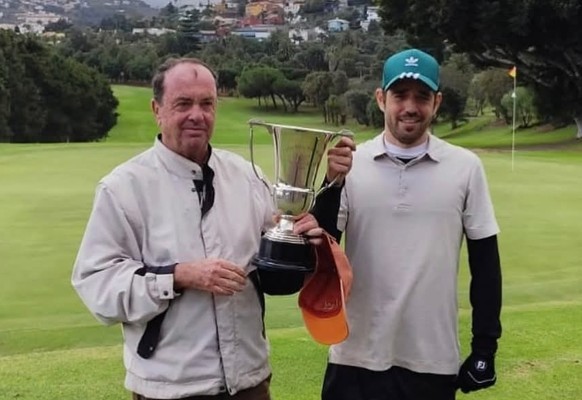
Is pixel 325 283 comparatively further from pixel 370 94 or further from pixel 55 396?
pixel 370 94

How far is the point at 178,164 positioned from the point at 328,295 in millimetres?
600

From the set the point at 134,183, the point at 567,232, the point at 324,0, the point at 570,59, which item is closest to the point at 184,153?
the point at 134,183

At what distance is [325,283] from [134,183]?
0.65 metres

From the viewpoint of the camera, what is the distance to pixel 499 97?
127ft

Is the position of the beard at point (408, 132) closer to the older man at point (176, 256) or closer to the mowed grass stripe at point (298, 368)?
the older man at point (176, 256)

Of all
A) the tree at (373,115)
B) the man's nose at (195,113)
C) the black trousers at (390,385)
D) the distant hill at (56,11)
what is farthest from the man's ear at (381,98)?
the distant hill at (56,11)

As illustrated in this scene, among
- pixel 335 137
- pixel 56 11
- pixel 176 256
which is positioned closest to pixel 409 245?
pixel 335 137

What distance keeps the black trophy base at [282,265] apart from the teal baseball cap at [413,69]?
614mm

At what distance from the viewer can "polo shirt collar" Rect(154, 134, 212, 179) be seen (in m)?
2.48

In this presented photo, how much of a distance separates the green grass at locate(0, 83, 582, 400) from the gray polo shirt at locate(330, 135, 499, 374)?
1.38 meters

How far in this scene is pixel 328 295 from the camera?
8.63 ft

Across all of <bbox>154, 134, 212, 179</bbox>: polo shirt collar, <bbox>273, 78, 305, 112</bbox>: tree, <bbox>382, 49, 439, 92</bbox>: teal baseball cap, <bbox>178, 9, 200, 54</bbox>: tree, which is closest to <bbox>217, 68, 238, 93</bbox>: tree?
<bbox>273, 78, 305, 112</bbox>: tree

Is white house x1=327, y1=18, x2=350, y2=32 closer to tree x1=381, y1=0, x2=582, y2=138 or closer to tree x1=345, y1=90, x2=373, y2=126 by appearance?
tree x1=345, y1=90, x2=373, y2=126

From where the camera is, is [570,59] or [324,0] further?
[324,0]
